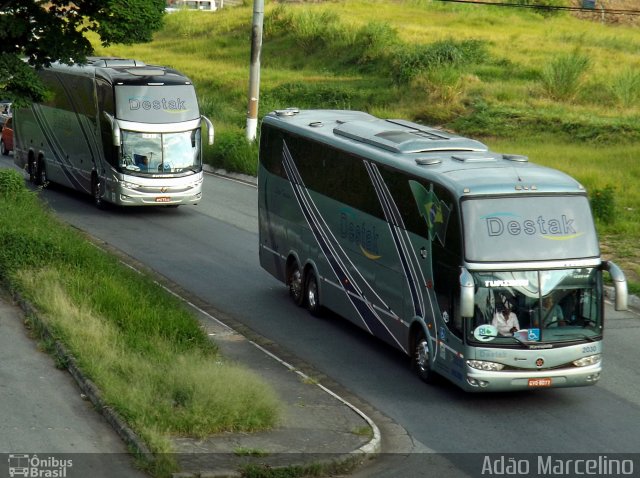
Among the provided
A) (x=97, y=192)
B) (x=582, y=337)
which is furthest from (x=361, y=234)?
(x=97, y=192)

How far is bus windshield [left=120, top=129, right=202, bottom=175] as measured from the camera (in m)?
28.1

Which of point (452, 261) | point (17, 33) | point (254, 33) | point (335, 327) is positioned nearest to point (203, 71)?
point (254, 33)

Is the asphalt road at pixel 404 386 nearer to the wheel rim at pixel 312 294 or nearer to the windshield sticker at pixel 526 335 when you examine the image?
the wheel rim at pixel 312 294

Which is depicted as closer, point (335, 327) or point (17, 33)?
point (335, 327)

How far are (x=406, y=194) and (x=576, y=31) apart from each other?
54.2 m

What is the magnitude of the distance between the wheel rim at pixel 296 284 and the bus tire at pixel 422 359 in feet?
14.1

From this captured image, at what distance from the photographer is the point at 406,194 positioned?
15.8 metres

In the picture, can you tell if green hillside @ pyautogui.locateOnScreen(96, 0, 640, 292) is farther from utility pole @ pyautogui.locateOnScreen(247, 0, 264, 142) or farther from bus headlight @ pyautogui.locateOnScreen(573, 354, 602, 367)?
bus headlight @ pyautogui.locateOnScreen(573, 354, 602, 367)

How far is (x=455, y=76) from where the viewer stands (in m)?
45.9

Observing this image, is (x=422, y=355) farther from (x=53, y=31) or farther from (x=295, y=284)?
(x=53, y=31)

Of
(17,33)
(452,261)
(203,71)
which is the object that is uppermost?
(17,33)

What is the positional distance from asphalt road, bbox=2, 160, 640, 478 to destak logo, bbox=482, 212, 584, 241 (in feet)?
7.47

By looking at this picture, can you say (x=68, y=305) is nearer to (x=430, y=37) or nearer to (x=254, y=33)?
(x=254, y=33)

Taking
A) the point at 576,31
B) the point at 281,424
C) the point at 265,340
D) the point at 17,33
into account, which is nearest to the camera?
the point at 281,424
